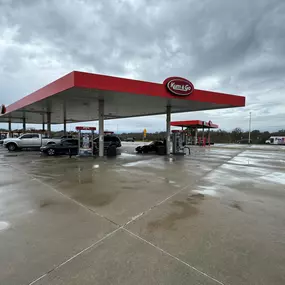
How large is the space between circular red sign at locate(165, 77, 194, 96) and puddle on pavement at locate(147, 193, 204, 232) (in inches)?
328

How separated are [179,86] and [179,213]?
388 inches

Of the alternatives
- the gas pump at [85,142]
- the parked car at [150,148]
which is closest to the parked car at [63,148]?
the gas pump at [85,142]

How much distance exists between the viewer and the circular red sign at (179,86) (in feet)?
39.8

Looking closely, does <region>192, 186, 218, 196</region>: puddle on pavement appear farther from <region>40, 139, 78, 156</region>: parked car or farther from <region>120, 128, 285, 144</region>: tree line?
<region>120, 128, 285, 144</region>: tree line

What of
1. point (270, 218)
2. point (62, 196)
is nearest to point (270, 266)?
point (270, 218)

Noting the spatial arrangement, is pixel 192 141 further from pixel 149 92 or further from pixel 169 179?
pixel 169 179

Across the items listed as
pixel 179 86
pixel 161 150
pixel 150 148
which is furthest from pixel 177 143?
pixel 179 86

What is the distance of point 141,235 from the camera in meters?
3.39

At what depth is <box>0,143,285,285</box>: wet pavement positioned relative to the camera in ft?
8.04

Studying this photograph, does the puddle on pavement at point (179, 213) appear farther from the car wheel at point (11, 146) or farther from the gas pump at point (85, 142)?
the car wheel at point (11, 146)

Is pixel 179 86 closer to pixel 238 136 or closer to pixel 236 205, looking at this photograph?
pixel 236 205

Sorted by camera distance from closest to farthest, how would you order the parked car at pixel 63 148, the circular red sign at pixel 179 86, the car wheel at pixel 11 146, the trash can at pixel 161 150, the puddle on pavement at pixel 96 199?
the puddle on pavement at pixel 96 199
the circular red sign at pixel 179 86
the parked car at pixel 63 148
the trash can at pixel 161 150
the car wheel at pixel 11 146

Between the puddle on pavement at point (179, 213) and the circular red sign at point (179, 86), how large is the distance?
8.34m

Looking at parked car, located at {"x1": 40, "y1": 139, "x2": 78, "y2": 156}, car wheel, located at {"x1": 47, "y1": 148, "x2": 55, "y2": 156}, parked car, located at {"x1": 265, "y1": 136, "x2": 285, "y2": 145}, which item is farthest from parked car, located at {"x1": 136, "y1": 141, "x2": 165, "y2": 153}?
parked car, located at {"x1": 265, "y1": 136, "x2": 285, "y2": 145}
